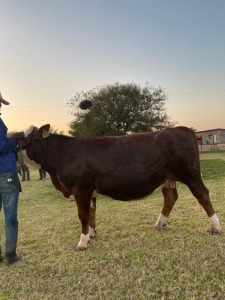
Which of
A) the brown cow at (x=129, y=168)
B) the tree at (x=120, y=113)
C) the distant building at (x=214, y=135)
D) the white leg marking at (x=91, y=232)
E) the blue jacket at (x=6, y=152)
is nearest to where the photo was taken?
the blue jacket at (x=6, y=152)

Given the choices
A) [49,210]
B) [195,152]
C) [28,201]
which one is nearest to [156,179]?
[195,152]

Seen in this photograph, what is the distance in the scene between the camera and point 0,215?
9.17 meters

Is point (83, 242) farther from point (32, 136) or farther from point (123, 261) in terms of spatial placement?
point (32, 136)

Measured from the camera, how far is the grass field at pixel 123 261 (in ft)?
12.5

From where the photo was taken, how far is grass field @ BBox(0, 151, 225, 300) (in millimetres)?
3803

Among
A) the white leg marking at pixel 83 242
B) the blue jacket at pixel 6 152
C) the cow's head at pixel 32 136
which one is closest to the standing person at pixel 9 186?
the blue jacket at pixel 6 152

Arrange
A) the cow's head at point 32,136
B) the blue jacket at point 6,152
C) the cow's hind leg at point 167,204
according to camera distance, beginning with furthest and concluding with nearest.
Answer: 1. the cow's hind leg at point 167,204
2. the cow's head at point 32,136
3. the blue jacket at point 6,152

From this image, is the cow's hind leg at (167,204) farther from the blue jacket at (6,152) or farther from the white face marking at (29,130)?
the blue jacket at (6,152)

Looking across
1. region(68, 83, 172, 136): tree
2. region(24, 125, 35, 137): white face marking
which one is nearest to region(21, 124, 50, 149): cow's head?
region(24, 125, 35, 137): white face marking

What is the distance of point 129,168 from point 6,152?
202 cm

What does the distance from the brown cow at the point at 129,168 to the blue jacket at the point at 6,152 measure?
806 mm

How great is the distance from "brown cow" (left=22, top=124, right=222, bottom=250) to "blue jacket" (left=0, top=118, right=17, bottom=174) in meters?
0.81

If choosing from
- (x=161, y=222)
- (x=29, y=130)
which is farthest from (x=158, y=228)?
(x=29, y=130)

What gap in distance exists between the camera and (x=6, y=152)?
4902 millimetres
